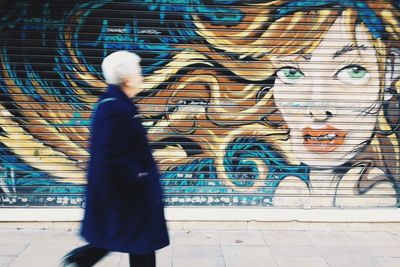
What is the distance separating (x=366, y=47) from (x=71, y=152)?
3.71 m

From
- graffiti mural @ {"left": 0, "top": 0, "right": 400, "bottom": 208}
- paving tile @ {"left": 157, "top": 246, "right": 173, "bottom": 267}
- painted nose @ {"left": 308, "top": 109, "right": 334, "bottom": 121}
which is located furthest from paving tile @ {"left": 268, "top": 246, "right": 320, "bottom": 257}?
painted nose @ {"left": 308, "top": 109, "right": 334, "bottom": 121}

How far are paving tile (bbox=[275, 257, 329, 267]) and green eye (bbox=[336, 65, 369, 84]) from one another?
216cm

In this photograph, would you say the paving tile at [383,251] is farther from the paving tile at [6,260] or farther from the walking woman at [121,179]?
the paving tile at [6,260]

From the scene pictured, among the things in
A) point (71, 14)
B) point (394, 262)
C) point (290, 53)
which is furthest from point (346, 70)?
point (71, 14)

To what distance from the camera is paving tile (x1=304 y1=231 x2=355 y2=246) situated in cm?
494

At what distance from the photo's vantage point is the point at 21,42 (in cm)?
517

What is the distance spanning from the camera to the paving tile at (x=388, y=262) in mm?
4393

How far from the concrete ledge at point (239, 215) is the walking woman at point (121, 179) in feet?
7.56

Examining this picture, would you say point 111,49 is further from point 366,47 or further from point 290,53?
point 366,47

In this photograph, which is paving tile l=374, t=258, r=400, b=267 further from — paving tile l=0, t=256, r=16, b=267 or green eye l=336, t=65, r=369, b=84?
paving tile l=0, t=256, r=16, b=267

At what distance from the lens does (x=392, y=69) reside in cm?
536

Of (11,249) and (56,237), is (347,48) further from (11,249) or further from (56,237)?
(11,249)

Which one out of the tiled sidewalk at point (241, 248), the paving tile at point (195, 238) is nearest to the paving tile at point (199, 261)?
the tiled sidewalk at point (241, 248)

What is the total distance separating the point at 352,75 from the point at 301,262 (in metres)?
2.34
